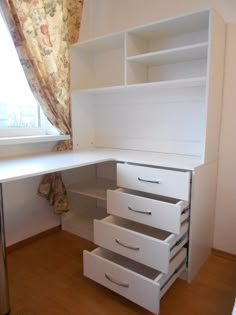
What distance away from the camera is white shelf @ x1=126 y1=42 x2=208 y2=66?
153 centimetres

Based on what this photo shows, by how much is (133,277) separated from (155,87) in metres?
1.30

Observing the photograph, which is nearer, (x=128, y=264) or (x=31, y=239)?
(x=128, y=264)

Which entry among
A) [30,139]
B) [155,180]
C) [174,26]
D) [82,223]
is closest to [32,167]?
[30,139]

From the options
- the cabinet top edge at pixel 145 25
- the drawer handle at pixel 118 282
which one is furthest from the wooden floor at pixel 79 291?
the cabinet top edge at pixel 145 25

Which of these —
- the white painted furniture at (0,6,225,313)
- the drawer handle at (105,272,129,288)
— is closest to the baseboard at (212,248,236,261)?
the white painted furniture at (0,6,225,313)

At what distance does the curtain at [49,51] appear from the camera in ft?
5.69

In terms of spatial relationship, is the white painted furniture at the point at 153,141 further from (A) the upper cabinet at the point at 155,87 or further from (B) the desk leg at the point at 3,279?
(B) the desk leg at the point at 3,279

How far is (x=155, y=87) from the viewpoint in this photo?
1.84 meters

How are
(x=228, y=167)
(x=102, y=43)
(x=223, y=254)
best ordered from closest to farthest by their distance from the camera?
(x=228, y=167)
(x=223, y=254)
(x=102, y=43)

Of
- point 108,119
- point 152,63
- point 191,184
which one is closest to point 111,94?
point 108,119

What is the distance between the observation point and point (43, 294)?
1510 mm

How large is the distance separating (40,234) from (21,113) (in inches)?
41.7

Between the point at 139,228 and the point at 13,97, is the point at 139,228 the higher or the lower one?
the lower one

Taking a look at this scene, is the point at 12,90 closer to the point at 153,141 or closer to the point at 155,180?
the point at 153,141
